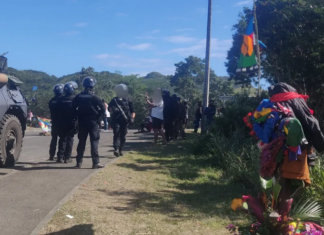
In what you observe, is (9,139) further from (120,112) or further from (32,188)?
(120,112)

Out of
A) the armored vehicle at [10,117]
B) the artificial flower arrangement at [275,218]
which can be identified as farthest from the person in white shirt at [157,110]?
the artificial flower arrangement at [275,218]

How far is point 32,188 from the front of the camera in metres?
6.64

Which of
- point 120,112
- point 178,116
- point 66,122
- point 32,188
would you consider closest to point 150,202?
point 32,188

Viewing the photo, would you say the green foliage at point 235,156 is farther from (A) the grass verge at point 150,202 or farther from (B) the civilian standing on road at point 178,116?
(B) the civilian standing on road at point 178,116

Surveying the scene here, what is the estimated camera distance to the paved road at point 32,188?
16.4 ft

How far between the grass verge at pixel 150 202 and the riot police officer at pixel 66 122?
127 cm

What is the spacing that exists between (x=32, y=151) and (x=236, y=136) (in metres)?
6.03

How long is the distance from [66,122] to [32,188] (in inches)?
104

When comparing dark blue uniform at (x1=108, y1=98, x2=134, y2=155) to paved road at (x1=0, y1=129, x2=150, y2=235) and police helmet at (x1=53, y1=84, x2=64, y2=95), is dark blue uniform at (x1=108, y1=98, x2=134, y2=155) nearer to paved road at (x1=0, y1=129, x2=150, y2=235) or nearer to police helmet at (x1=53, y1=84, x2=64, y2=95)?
paved road at (x1=0, y1=129, x2=150, y2=235)

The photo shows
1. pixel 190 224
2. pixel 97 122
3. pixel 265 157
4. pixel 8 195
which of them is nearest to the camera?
pixel 265 157

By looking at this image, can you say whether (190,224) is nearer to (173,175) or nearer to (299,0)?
(173,175)

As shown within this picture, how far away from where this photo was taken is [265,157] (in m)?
4.28

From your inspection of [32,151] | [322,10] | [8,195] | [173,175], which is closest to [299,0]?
[322,10]

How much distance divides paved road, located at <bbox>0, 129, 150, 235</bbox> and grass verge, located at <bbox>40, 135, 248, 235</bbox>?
0.29 metres
